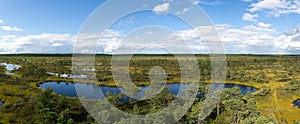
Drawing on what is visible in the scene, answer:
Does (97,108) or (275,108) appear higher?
(97,108)

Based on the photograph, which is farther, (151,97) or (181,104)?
(151,97)

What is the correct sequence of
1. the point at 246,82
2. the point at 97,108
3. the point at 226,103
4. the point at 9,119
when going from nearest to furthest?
the point at 97,108, the point at 226,103, the point at 9,119, the point at 246,82

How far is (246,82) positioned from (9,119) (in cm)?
5493

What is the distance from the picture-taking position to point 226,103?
26.5 meters

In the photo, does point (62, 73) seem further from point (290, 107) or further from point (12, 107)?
point (290, 107)

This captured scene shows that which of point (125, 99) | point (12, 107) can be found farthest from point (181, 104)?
point (12, 107)

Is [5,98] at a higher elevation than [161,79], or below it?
below

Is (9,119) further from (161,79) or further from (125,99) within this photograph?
(161,79)

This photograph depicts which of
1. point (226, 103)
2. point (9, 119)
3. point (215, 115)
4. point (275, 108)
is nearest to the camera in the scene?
point (226, 103)

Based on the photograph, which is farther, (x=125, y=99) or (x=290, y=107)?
(x=290, y=107)

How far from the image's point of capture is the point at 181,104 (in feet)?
80.9

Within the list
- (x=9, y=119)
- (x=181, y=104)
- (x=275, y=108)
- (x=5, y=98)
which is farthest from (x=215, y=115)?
(x=5, y=98)

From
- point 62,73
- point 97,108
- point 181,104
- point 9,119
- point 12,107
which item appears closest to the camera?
point 97,108

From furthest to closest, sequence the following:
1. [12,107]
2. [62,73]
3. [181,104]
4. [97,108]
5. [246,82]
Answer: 1. [62,73]
2. [246,82]
3. [12,107]
4. [181,104]
5. [97,108]
